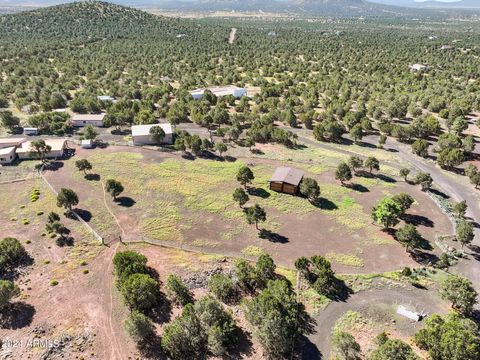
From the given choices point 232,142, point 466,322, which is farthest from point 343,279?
point 232,142

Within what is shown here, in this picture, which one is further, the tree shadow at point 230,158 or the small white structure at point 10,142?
the small white structure at point 10,142

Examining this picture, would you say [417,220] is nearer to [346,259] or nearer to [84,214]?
[346,259]

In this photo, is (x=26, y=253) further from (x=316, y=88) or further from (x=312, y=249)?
(x=316, y=88)

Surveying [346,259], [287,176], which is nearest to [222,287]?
[346,259]

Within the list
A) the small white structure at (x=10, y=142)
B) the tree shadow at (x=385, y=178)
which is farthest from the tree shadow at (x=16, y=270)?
the tree shadow at (x=385, y=178)

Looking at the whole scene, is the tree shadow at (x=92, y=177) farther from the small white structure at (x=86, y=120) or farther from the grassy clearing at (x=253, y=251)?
the grassy clearing at (x=253, y=251)

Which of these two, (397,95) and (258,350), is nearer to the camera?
(258,350)
